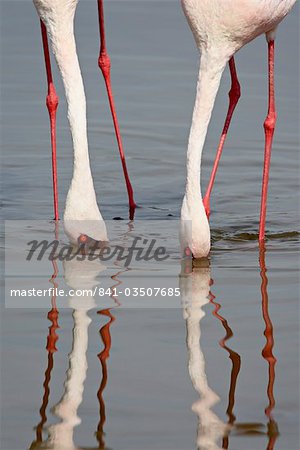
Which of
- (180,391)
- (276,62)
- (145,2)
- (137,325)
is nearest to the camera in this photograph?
(180,391)

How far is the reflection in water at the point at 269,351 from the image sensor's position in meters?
5.27

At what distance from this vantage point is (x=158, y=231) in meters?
8.32

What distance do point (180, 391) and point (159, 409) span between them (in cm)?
26

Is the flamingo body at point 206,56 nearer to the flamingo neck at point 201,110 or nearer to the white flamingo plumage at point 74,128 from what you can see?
the flamingo neck at point 201,110

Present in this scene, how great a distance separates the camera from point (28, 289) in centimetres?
698

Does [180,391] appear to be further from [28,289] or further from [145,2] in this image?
[145,2]

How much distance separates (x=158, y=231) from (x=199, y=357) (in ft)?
7.82

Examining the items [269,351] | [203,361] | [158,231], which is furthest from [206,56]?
A: [203,361]

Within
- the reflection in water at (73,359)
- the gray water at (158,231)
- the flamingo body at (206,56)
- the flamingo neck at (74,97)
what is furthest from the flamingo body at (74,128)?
the flamingo body at (206,56)

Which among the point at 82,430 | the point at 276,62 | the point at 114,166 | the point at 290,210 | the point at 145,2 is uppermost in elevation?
the point at 145,2

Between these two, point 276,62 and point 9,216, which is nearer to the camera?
point 9,216

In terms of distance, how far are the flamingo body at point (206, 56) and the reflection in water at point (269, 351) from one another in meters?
0.42

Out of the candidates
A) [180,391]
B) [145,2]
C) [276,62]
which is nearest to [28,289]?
[180,391]

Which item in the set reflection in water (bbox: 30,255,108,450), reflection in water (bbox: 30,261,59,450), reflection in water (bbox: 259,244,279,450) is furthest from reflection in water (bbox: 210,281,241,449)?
reflection in water (bbox: 30,261,59,450)
